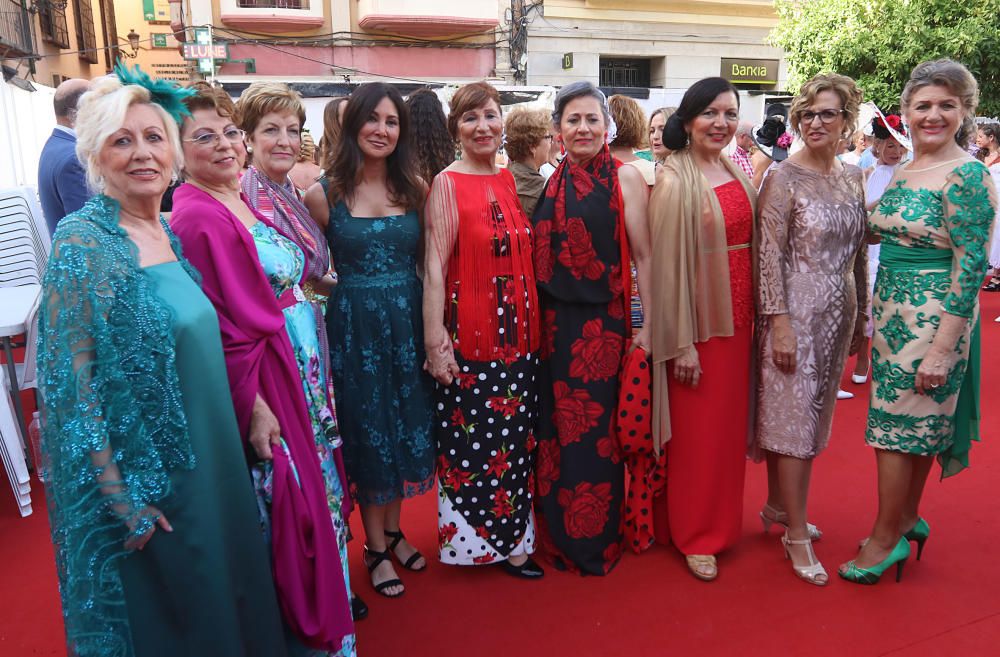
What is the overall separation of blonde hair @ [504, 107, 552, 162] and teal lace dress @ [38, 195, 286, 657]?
2091mm

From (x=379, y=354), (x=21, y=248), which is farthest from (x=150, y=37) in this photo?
(x=379, y=354)

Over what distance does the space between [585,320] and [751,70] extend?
14624 millimetres

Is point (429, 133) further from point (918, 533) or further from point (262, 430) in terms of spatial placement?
point (918, 533)

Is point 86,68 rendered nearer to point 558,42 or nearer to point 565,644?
point 558,42

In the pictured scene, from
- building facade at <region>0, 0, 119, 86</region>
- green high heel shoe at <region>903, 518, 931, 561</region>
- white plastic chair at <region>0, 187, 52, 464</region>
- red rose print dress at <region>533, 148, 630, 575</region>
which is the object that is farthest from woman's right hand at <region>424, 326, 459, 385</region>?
building facade at <region>0, 0, 119, 86</region>

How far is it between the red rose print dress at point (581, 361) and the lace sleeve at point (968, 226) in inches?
44.8

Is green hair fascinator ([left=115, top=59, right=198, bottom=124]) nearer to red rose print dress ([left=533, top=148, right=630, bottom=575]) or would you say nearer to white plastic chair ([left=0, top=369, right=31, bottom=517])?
red rose print dress ([left=533, top=148, right=630, bottom=575])

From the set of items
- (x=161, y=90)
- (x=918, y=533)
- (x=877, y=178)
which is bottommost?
(x=918, y=533)

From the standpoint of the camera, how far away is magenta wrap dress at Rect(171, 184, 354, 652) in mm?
1932

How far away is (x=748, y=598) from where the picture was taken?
278cm

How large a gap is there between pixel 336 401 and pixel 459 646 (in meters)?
0.99

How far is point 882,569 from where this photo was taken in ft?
9.30

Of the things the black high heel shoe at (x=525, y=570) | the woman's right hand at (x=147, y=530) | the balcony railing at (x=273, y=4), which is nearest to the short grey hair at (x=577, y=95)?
the black high heel shoe at (x=525, y=570)

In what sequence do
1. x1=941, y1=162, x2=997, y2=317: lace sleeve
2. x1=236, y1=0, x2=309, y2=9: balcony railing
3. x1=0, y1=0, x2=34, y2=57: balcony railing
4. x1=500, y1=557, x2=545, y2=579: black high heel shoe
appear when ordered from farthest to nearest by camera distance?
x1=236, y1=0, x2=309, y2=9: balcony railing
x1=0, y1=0, x2=34, y2=57: balcony railing
x1=500, y1=557, x2=545, y2=579: black high heel shoe
x1=941, y1=162, x2=997, y2=317: lace sleeve
